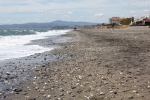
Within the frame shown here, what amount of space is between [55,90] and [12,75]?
3.76m

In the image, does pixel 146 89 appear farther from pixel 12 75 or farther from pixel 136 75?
pixel 12 75

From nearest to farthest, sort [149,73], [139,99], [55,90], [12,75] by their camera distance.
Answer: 1. [139,99]
2. [55,90]
3. [149,73]
4. [12,75]

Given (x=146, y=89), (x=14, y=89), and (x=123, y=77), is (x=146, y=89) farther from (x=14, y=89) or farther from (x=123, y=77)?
(x=14, y=89)

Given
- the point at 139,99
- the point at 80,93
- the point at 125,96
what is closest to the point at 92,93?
the point at 80,93

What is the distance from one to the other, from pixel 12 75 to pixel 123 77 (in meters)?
5.34

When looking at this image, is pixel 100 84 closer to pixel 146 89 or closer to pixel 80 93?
pixel 80 93

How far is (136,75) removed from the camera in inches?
419

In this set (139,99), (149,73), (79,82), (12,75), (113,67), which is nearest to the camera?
(139,99)

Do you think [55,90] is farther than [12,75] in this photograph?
No

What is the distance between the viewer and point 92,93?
27.6 ft

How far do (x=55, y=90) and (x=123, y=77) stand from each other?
3.05 meters

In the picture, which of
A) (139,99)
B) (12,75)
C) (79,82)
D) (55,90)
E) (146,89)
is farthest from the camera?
(12,75)

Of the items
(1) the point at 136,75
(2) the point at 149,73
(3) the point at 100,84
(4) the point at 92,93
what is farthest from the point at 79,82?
(2) the point at 149,73

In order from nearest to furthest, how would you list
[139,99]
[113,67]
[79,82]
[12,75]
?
[139,99]
[79,82]
[12,75]
[113,67]
